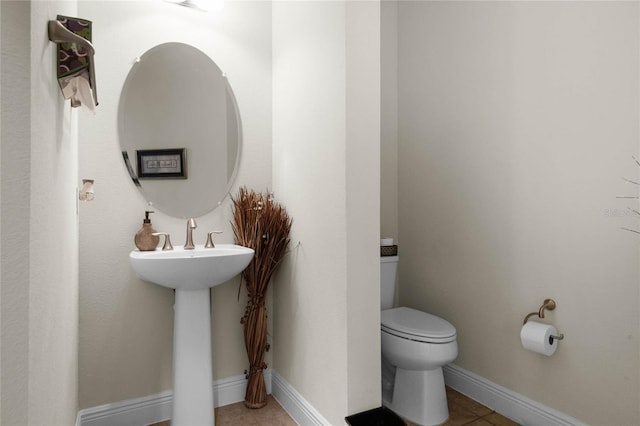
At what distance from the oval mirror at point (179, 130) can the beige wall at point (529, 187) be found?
1.30 meters

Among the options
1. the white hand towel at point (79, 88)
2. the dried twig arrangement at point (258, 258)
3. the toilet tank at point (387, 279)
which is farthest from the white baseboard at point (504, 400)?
the white hand towel at point (79, 88)

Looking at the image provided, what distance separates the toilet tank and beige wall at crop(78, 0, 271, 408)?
885 mm

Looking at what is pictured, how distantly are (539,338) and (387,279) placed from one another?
90 centimetres

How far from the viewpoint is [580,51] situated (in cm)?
175

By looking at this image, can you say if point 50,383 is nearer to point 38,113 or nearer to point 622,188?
point 38,113

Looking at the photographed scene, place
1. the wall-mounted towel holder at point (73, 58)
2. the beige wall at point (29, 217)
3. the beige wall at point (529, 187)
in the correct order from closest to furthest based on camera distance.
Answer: the beige wall at point (29, 217) → the wall-mounted towel holder at point (73, 58) → the beige wall at point (529, 187)

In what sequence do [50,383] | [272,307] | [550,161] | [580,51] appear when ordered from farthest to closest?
1. [272,307]
2. [550,161]
3. [580,51]
4. [50,383]

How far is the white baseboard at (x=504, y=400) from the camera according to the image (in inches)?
73.4

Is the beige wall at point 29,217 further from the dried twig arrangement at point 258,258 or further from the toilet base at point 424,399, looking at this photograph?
the toilet base at point 424,399

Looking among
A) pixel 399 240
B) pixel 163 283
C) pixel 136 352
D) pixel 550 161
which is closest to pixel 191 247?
pixel 163 283

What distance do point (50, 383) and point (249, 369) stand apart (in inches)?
53.9

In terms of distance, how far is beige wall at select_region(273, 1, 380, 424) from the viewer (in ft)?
5.51

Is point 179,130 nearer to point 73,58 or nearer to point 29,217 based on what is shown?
point 73,58

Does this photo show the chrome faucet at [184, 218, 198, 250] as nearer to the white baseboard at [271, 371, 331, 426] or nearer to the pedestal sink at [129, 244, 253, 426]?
the pedestal sink at [129, 244, 253, 426]
